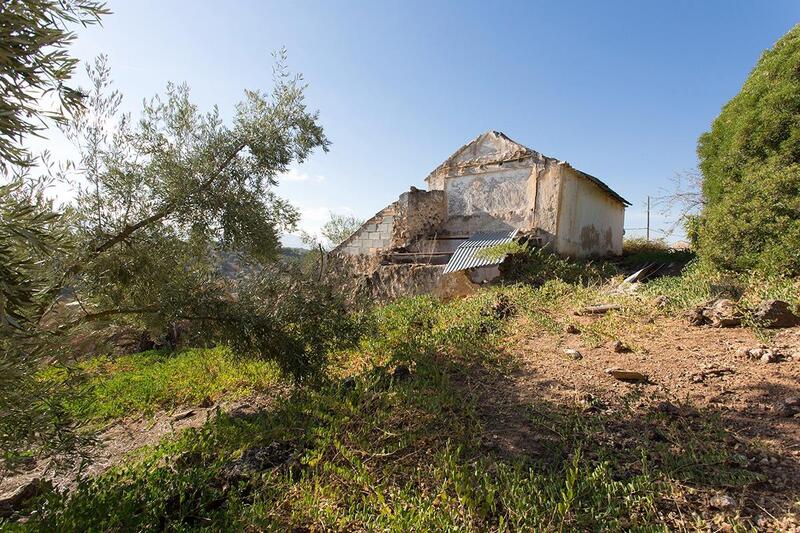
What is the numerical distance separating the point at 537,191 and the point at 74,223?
10474 mm

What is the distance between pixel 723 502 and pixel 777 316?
135 inches

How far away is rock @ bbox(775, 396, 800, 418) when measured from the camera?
3.24m

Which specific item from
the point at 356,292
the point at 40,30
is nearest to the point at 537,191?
the point at 356,292

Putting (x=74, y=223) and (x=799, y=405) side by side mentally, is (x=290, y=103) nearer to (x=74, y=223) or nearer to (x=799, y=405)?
(x=74, y=223)

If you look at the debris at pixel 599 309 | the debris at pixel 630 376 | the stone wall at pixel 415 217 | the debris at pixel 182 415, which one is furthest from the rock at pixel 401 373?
the stone wall at pixel 415 217

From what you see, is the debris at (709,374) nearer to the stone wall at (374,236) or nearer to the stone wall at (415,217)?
the stone wall at (415,217)

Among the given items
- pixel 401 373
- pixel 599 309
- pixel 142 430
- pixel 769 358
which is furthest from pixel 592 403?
pixel 142 430

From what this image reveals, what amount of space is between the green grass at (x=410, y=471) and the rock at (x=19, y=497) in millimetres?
162

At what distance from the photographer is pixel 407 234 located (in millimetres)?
12406

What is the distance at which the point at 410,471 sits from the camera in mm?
3227

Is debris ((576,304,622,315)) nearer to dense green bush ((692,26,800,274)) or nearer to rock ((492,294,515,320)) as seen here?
rock ((492,294,515,320))

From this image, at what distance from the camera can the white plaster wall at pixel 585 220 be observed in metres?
11.7

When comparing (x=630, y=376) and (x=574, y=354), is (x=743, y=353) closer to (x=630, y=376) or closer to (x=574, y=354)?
(x=630, y=376)

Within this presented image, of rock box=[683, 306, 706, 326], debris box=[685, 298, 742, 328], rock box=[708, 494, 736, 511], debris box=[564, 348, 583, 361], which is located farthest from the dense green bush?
rock box=[708, 494, 736, 511]
